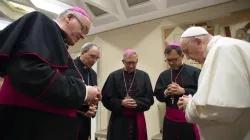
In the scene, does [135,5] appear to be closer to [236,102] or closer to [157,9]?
[157,9]

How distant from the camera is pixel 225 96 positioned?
1.16 metres

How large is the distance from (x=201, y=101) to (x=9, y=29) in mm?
1227

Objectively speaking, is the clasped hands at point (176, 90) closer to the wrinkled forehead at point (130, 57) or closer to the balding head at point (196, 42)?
the balding head at point (196, 42)

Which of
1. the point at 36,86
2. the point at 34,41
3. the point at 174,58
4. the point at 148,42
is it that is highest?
the point at 148,42

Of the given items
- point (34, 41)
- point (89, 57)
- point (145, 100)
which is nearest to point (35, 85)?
point (34, 41)

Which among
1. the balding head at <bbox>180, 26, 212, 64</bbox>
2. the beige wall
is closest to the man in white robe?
the balding head at <bbox>180, 26, 212, 64</bbox>

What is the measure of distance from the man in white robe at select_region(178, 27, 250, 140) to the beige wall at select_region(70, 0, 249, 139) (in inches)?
119

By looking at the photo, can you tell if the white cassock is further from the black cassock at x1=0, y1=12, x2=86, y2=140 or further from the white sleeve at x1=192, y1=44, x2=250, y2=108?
the black cassock at x1=0, y1=12, x2=86, y2=140

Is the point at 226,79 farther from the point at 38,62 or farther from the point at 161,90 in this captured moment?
the point at 161,90

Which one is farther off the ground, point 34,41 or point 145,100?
point 34,41

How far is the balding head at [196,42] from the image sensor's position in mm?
1709

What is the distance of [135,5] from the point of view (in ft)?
14.9

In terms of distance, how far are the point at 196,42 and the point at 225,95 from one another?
69cm

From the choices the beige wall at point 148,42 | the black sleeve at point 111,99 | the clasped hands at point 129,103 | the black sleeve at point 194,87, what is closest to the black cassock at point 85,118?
the black sleeve at point 111,99
